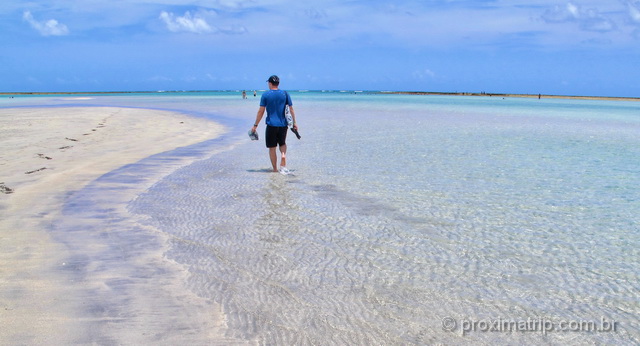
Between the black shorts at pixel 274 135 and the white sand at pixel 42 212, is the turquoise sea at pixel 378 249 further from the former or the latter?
the black shorts at pixel 274 135

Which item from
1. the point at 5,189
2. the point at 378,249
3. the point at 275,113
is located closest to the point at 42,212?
the point at 5,189

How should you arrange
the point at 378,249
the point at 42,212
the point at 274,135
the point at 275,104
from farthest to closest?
1. the point at 274,135
2. the point at 275,104
3. the point at 42,212
4. the point at 378,249

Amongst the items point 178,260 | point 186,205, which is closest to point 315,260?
point 178,260

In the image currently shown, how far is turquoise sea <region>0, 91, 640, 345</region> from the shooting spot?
3.83 meters

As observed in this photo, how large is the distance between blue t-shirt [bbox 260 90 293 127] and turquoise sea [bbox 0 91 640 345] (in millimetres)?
1202

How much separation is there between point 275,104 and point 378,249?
561cm

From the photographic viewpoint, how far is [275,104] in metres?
10.5

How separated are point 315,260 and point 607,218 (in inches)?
182

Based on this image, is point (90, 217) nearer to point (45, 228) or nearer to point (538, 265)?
point (45, 228)

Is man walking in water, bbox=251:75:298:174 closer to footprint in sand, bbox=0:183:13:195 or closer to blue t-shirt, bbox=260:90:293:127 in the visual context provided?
blue t-shirt, bbox=260:90:293:127

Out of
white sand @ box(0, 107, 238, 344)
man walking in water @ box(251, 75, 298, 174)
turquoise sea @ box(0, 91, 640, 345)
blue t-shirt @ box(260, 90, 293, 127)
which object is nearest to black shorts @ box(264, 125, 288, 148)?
man walking in water @ box(251, 75, 298, 174)

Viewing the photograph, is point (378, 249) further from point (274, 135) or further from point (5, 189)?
point (5, 189)

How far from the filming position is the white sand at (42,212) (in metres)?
3.65

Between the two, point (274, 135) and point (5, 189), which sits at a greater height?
point (274, 135)
